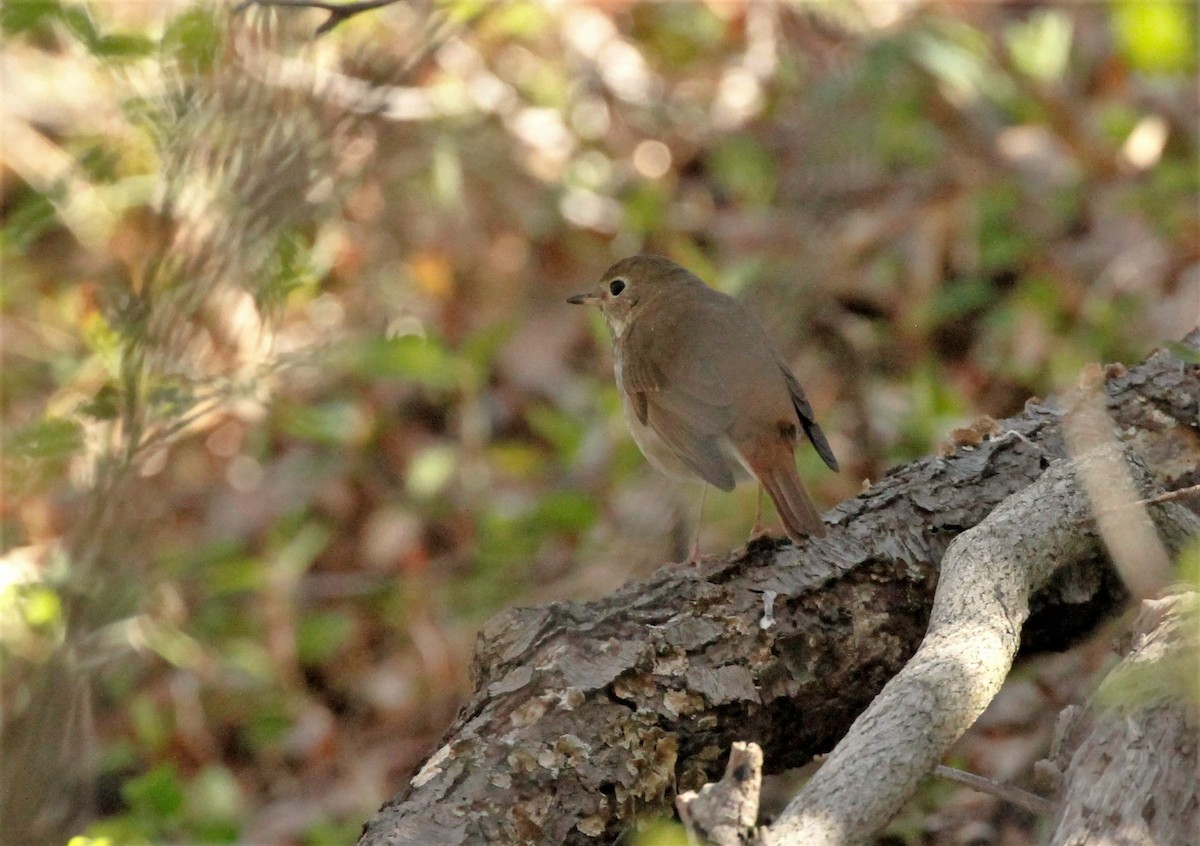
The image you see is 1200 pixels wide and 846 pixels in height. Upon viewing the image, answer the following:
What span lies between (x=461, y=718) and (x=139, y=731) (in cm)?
332

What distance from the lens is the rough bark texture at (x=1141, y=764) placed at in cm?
192

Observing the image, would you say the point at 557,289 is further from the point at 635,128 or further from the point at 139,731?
the point at 139,731

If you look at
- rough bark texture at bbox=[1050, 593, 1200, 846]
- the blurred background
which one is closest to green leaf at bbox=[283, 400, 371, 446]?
the blurred background

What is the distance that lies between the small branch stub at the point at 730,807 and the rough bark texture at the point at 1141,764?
50 centimetres

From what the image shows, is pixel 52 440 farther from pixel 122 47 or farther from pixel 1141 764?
pixel 1141 764

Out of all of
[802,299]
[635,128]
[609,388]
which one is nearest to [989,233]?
[802,299]

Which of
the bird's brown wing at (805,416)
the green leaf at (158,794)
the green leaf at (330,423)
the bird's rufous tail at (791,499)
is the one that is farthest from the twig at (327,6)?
the green leaf at (330,423)

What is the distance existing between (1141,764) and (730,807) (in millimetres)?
676

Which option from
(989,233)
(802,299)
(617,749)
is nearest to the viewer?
(617,749)

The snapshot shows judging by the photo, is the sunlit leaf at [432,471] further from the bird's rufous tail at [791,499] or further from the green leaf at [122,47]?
the green leaf at [122,47]

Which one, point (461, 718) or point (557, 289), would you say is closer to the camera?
point (461, 718)

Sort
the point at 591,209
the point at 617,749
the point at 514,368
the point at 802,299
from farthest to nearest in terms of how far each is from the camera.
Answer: the point at 591,209
the point at 514,368
the point at 802,299
the point at 617,749

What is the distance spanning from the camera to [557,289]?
21.7ft

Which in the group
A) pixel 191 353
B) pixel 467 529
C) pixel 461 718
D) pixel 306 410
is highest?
pixel 191 353
